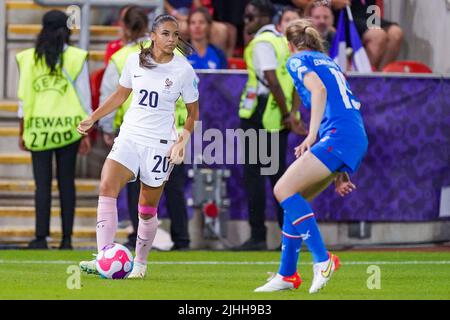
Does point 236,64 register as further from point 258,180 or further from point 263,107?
point 258,180

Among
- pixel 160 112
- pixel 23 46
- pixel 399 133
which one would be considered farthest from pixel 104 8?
pixel 160 112

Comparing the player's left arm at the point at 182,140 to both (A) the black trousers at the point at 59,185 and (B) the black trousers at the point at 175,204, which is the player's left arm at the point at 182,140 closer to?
(B) the black trousers at the point at 175,204

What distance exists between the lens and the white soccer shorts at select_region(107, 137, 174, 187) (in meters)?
12.2

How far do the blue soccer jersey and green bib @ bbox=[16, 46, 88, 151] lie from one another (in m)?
5.25

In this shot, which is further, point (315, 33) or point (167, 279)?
point (167, 279)

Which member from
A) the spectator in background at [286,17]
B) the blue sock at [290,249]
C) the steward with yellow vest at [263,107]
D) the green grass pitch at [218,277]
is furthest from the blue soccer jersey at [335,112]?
the spectator in background at [286,17]

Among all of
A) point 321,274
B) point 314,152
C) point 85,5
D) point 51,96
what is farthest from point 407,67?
point 321,274

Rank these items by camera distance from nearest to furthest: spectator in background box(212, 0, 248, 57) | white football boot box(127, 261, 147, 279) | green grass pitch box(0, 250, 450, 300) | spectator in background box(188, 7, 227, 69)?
green grass pitch box(0, 250, 450, 300) → white football boot box(127, 261, 147, 279) → spectator in background box(188, 7, 227, 69) → spectator in background box(212, 0, 248, 57)

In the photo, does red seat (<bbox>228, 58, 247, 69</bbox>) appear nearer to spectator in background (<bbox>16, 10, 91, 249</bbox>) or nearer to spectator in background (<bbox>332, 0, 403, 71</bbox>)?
spectator in background (<bbox>332, 0, 403, 71</bbox>)

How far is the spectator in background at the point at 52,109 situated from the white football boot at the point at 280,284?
528 centimetres

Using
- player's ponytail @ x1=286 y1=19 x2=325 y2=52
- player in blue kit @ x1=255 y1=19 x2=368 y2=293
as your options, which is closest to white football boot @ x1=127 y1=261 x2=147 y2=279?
player in blue kit @ x1=255 y1=19 x2=368 y2=293
